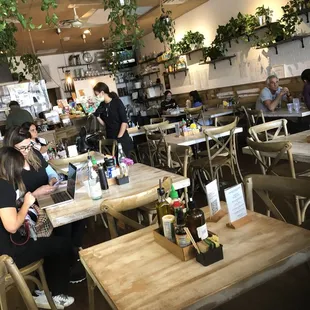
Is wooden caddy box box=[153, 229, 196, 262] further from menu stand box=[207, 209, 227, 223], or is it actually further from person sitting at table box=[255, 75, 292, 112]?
person sitting at table box=[255, 75, 292, 112]

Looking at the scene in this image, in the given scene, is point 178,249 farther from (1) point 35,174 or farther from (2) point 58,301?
(1) point 35,174

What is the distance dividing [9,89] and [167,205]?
8.27m

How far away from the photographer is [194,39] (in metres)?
8.45

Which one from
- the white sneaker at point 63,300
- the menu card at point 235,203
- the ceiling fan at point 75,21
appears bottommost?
the white sneaker at point 63,300

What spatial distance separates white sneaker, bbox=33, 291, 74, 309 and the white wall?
5379 mm

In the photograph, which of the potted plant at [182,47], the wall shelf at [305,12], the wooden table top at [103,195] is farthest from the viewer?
the potted plant at [182,47]

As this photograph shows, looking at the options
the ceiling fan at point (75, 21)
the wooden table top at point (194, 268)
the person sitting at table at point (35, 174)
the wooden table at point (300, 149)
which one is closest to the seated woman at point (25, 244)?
the person sitting at table at point (35, 174)

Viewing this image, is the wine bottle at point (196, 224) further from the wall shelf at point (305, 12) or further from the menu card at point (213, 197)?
the wall shelf at point (305, 12)

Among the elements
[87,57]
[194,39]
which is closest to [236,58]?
[194,39]

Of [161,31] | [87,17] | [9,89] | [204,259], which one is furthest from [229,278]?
[9,89]

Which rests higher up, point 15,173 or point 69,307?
point 15,173

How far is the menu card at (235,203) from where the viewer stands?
1528 millimetres

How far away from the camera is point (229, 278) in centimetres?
120

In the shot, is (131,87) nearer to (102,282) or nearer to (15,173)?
(15,173)
